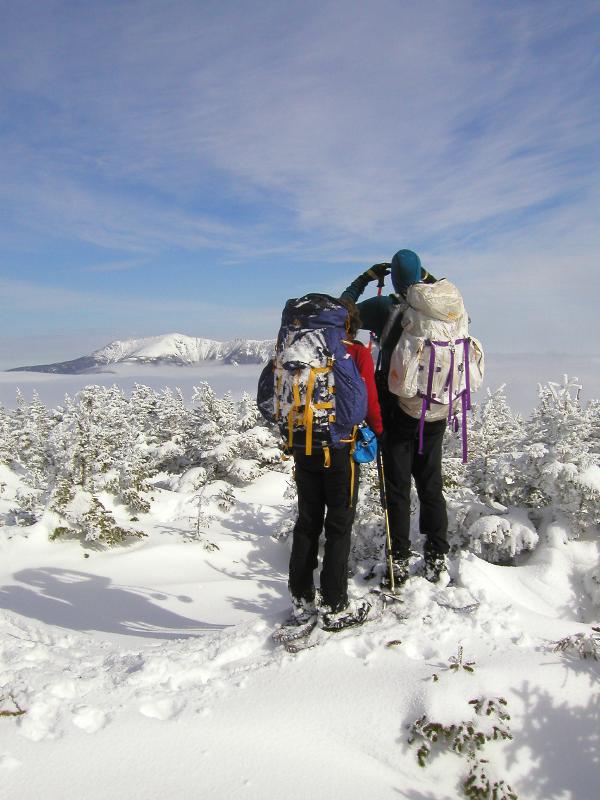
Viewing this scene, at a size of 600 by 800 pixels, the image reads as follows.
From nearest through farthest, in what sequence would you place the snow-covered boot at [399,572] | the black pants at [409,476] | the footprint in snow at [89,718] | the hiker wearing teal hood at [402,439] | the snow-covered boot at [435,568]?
the footprint in snow at [89,718] < the hiker wearing teal hood at [402,439] < the black pants at [409,476] < the snow-covered boot at [399,572] < the snow-covered boot at [435,568]

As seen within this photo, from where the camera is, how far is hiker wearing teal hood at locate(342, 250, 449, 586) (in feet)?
13.0

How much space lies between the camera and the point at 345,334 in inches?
136

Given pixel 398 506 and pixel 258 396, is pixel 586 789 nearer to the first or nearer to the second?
pixel 398 506

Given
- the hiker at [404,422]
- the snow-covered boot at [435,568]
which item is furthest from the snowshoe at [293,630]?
the snow-covered boot at [435,568]

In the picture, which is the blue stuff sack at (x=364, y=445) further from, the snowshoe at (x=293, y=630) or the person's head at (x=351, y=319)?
the snowshoe at (x=293, y=630)

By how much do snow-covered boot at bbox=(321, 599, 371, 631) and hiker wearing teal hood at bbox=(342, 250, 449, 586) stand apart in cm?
72

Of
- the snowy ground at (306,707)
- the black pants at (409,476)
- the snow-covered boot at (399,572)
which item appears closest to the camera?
the snowy ground at (306,707)

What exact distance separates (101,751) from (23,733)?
1.52 ft

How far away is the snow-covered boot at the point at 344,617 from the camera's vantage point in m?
3.72

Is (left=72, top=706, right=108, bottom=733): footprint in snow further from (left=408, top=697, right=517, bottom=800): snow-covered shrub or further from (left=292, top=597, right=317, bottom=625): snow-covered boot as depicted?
(left=408, top=697, right=517, bottom=800): snow-covered shrub

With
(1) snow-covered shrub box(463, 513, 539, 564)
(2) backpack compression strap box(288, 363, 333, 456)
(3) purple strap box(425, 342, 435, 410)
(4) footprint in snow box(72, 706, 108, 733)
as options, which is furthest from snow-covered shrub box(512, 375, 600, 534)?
(4) footprint in snow box(72, 706, 108, 733)

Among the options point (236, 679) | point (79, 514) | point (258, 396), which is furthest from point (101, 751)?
point (79, 514)

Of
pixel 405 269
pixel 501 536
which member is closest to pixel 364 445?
pixel 405 269

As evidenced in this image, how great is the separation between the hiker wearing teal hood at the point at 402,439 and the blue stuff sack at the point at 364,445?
56 centimetres
